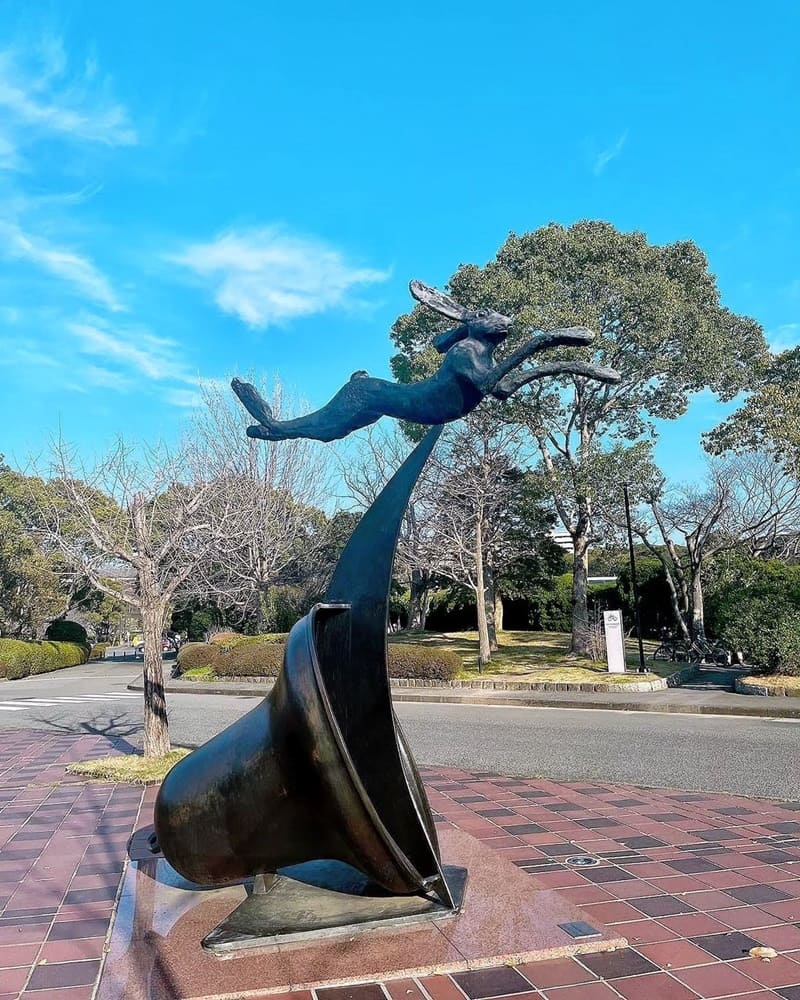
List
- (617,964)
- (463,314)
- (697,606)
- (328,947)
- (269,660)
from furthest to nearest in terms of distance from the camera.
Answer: (697,606)
(269,660)
(463,314)
(328,947)
(617,964)

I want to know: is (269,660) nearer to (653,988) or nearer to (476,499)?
(476,499)

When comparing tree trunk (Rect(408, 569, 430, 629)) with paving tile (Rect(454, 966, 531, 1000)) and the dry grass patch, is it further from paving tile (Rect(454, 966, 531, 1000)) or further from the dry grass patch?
paving tile (Rect(454, 966, 531, 1000))

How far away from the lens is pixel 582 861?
4.90 metres

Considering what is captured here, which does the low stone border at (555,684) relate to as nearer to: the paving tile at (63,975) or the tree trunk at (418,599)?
the tree trunk at (418,599)

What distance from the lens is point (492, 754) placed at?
30.9ft

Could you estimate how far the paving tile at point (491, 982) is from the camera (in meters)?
3.10

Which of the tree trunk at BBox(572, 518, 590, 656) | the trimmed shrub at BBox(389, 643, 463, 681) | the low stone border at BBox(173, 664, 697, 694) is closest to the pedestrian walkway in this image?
the low stone border at BBox(173, 664, 697, 694)

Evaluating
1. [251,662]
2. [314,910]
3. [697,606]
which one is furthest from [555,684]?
[314,910]

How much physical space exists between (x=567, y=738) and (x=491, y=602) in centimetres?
1699

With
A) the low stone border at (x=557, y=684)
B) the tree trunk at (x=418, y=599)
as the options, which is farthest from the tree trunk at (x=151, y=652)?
the tree trunk at (x=418, y=599)

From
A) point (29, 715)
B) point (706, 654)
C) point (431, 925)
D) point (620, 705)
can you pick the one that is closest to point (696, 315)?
point (706, 654)

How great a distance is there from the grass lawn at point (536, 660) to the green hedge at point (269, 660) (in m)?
0.60

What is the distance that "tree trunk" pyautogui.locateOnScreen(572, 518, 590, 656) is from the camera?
21297 millimetres

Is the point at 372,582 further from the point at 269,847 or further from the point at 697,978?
the point at 697,978
